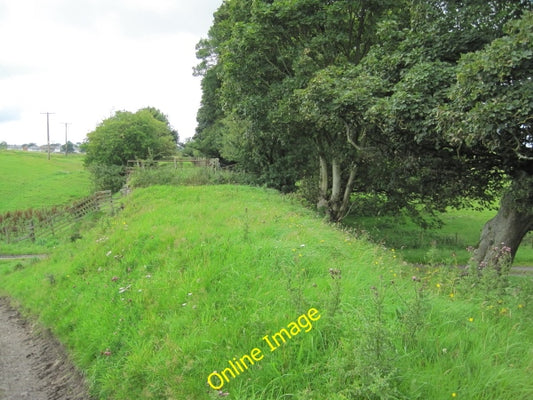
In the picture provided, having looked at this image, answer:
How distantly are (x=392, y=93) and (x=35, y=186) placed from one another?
148 ft

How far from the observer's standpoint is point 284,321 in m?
4.32

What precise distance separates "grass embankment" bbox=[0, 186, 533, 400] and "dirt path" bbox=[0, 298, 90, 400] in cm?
24

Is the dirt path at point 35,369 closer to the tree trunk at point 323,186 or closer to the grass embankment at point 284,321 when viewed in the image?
the grass embankment at point 284,321

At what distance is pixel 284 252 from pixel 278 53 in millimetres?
14758

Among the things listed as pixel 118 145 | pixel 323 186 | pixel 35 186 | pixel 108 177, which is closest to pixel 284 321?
pixel 323 186

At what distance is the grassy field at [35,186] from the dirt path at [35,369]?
31.7 m

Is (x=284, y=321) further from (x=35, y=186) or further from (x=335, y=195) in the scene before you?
(x=35, y=186)

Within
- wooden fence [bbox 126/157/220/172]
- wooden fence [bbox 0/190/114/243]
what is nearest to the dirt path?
wooden fence [bbox 0/190/114/243]

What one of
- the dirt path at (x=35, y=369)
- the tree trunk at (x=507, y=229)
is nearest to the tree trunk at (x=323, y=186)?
the tree trunk at (x=507, y=229)

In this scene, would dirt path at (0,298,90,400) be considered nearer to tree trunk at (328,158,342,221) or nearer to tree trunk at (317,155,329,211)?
tree trunk at (328,158,342,221)

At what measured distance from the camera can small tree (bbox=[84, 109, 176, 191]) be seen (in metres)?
37.6

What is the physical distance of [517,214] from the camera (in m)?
10.1

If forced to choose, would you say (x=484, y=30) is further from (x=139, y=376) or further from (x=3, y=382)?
(x=3, y=382)

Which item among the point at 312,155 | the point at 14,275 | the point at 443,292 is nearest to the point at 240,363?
the point at 443,292
